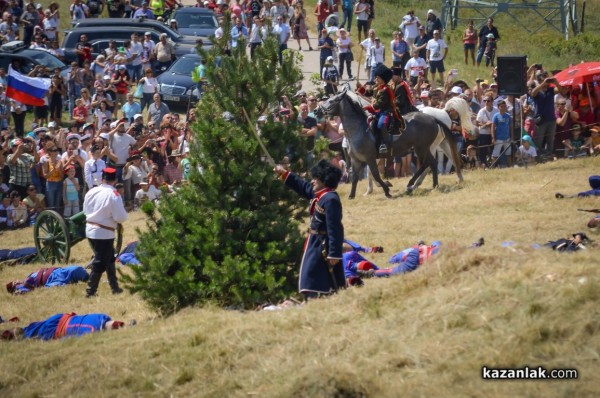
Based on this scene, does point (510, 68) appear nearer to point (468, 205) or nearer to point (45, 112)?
point (468, 205)

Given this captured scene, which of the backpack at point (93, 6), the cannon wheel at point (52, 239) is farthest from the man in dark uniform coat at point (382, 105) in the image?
the backpack at point (93, 6)

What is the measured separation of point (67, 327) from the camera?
12242mm

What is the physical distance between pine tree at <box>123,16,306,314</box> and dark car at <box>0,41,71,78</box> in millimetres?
19637

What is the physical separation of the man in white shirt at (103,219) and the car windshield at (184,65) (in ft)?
Result: 56.9

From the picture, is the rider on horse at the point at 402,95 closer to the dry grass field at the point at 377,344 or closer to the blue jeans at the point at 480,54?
the dry grass field at the point at 377,344

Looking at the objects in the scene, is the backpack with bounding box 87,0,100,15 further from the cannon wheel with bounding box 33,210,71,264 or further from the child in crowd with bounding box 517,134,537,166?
the cannon wheel with bounding box 33,210,71,264

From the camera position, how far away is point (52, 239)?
704 inches

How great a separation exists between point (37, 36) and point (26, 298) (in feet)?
72.0

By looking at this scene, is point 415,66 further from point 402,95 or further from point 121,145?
point 121,145

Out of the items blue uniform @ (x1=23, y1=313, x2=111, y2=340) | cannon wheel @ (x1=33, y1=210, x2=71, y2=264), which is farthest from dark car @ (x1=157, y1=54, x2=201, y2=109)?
blue uniform @ (x1=23, y1=313, x2=111, y2=340)

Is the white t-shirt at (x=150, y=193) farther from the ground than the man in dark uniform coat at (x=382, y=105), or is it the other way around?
the man in dark uniform coat at (x=382, y=105)

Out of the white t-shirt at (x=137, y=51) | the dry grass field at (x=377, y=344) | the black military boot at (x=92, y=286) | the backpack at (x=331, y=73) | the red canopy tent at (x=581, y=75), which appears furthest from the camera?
the white t-shirt at (x=137, y=51)

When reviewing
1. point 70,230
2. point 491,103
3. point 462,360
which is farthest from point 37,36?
point 462,360

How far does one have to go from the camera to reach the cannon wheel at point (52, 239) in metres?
17.5
